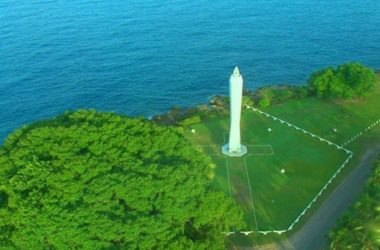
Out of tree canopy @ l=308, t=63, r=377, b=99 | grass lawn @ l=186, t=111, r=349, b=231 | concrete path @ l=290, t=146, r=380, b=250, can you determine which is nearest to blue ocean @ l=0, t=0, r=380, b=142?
tree canopy @ l=308, t=63, r=377, b=99

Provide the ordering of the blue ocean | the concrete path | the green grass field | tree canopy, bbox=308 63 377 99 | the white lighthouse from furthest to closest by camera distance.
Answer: the blue ocean, tree canopy, bbox=308 63 377 99, the white lighthouse, the green grass field, the concrete path

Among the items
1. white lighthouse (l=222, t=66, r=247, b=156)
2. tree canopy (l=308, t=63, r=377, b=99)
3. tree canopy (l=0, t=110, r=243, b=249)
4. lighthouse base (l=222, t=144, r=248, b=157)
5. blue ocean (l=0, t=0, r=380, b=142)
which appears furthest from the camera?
blue ocean (l=0, t=0, r=380, b=142)

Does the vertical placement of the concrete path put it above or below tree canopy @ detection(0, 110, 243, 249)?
below

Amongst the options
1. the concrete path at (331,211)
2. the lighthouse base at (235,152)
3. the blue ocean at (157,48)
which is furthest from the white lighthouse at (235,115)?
the blue ocean at (157,48)

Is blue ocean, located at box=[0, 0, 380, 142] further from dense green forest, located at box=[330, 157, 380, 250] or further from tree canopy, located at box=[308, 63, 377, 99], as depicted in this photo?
dense green forest, located at box=[330, 157, 380, 250]

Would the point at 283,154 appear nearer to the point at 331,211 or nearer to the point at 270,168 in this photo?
the point at 270,168

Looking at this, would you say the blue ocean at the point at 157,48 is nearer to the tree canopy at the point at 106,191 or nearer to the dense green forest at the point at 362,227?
the tree canopy at the point at 106,191

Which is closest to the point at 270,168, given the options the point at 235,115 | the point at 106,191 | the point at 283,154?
the point at 283,154
